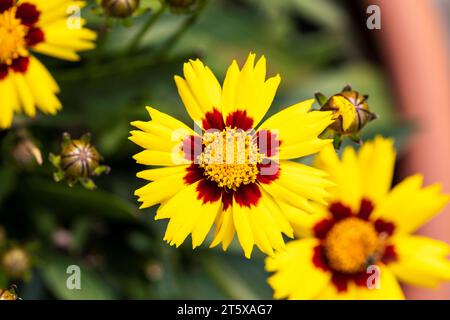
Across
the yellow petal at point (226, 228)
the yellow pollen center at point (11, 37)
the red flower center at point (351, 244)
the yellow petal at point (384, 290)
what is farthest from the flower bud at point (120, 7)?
the yellow petal at point (384, 290)

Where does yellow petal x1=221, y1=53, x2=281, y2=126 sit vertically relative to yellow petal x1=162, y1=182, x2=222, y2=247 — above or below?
above

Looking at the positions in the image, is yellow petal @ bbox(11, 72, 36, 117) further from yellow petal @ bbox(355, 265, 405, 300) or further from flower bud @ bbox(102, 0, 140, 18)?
yellow petal @ bbox(355, 265, 405, 300)

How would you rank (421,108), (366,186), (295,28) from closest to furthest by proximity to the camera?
(366,186) < (421,108) < (295,28)

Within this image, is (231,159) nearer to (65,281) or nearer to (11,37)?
(11,37)

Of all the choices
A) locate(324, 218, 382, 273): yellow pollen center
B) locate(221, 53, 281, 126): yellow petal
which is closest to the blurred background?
locate(221, 53, 281, 126): yellow petal
